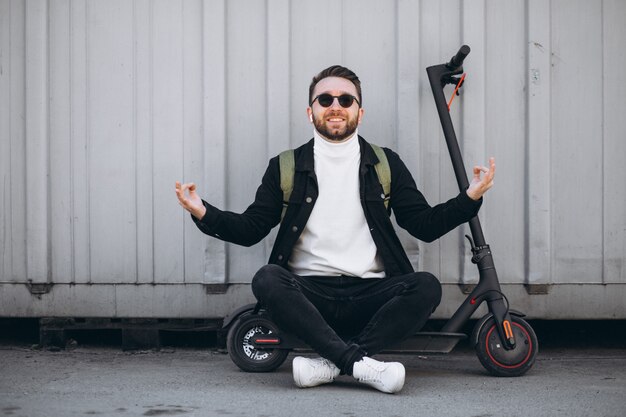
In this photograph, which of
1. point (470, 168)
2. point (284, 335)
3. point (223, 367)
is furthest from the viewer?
point (470, 168)

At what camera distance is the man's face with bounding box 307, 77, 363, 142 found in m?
4.28

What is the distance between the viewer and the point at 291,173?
4.36 metres

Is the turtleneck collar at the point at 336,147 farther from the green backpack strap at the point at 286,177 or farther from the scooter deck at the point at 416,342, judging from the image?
the scooter deck at the point at 416,342

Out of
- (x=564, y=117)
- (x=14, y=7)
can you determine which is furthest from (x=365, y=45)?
(x=14, y=7)

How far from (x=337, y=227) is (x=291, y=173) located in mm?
347

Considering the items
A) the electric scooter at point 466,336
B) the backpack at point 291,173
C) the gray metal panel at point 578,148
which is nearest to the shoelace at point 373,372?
the electric scooter at point 466,336

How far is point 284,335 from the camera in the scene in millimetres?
4230

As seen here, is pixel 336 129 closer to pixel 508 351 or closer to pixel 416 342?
pixel 416 342

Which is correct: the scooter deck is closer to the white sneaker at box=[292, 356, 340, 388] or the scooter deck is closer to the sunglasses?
the white sneaker at box=[292, 356, 340, 388]

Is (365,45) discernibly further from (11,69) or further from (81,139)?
(11,69)

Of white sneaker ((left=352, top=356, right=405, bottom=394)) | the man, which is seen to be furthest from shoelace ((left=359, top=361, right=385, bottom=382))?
the man

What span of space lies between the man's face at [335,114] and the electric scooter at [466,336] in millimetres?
589

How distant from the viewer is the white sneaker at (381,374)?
3855mm

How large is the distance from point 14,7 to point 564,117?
10.1ft
